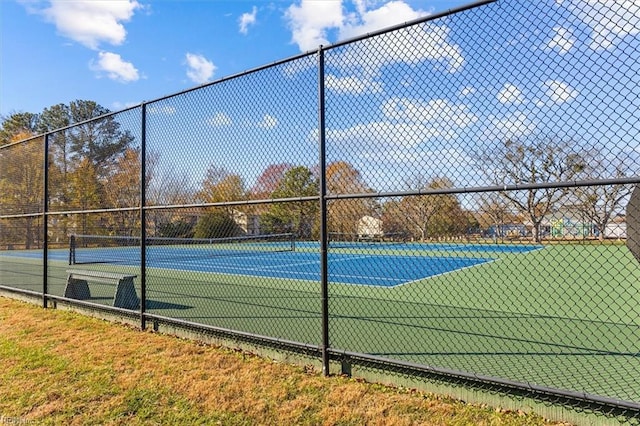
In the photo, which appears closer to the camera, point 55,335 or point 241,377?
point 241,377

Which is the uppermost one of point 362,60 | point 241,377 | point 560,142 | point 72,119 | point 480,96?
point 72,119

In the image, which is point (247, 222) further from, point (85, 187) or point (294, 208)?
point (85, 187)

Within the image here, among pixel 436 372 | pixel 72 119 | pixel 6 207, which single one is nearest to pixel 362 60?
pixel 436 372

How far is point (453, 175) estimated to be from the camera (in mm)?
3312

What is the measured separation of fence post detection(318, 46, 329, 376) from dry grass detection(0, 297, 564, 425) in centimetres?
29

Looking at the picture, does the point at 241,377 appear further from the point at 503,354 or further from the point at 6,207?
the point at 6,207

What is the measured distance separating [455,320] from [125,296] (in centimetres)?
434

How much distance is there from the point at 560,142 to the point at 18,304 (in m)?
8.10

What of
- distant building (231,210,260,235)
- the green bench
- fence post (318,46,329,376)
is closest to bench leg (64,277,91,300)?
the green bench

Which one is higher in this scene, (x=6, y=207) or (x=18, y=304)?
(x=6, y=207)

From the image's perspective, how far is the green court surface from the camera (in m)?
3.37

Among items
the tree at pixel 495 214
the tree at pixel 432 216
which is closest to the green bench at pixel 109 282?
the tree at pixel 432 216

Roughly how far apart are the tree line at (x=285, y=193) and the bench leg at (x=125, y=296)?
974mm

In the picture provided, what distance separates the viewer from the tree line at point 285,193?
338 cm
